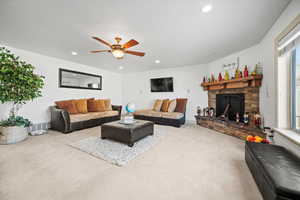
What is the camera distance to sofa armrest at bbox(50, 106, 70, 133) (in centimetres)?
314

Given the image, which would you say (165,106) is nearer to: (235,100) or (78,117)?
(235,100)

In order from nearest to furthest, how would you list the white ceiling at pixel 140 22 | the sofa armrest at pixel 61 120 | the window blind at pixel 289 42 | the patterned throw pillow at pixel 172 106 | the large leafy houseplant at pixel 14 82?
the window blind at pixel 289 42, the white ceiling at pixel 140 22, the large leafy houseplant at pixel 14 82, the sofa armrest at pixel 61 120, the patterned throw pillow at pixel 172 106

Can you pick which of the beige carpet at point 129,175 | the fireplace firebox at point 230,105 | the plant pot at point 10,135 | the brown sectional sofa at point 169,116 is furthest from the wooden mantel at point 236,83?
the plant pot at point 10,135

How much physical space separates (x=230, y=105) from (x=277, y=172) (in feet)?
9.30

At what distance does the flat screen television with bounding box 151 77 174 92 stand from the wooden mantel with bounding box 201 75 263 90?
4.58ft

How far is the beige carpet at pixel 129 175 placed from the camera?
120 centimetres

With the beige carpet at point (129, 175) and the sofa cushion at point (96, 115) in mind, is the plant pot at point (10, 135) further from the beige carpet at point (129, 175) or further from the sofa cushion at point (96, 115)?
the sofa cushion at point (96, 115)

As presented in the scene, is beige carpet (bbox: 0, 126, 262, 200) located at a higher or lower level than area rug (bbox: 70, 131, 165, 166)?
lower

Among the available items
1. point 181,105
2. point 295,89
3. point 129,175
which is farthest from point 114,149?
point 295,89

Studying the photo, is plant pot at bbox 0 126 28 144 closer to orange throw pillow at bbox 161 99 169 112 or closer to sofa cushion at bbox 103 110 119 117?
sofa cushion at bbox 103 110 119 117

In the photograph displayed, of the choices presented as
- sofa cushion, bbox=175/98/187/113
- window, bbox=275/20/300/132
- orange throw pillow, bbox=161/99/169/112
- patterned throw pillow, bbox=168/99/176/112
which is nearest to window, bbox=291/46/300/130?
window, bbox=275/20/300/132

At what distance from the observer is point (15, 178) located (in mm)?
1407

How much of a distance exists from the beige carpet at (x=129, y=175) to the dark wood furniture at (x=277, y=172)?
26 cm

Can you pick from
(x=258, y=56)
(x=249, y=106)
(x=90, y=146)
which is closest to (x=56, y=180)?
(x=90, y=146)
